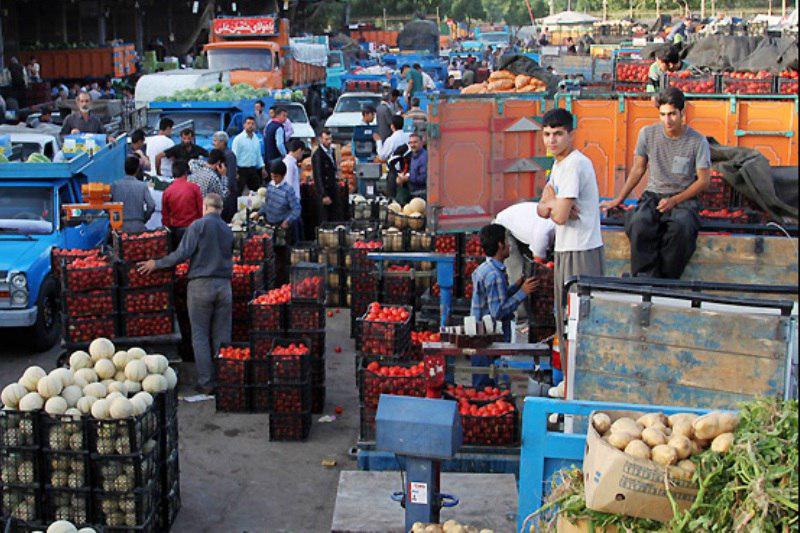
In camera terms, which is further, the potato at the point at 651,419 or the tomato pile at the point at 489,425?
the tomato pile at the point at 489,425

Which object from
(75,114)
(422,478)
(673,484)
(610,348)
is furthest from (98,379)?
(75,114)

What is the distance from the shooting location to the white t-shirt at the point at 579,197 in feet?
25.8

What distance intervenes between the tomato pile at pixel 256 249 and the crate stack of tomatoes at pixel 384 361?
3091 mm

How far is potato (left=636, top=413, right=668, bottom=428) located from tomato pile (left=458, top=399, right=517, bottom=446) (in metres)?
3.32

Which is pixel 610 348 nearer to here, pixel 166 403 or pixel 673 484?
pixel 673 484

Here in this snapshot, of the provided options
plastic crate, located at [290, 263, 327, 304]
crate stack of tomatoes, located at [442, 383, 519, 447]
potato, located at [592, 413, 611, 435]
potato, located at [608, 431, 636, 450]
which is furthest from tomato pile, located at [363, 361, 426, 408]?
Answer: potato, located at [608, 431, 636, 450]

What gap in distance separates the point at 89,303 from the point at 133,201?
301 centimetres

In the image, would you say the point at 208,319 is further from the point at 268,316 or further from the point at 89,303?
the point at 89,303

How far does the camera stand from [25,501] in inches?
294

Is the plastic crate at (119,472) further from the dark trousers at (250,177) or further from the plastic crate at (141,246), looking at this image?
the dark trousers at (250,177)

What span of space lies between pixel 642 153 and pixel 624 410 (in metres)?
3.75

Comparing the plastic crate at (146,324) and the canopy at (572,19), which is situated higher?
the canopy at (572,19)

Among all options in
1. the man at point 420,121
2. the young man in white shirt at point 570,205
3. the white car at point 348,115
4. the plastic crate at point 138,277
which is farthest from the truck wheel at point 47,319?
the white car at point 348,115

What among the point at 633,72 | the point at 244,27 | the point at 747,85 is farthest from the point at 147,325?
the point at 244,27
